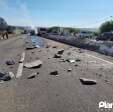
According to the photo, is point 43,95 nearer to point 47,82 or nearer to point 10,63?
point 47,82

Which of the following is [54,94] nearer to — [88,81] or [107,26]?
[88,81]

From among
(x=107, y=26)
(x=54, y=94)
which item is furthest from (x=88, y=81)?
(x=107, y=26)

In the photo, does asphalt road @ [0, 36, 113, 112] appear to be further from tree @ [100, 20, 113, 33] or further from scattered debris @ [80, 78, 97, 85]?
tree @ [100, 20, 113, 33]

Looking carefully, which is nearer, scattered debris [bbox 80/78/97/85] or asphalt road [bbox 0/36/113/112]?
asphalt road [bbox 0/36/113/112]

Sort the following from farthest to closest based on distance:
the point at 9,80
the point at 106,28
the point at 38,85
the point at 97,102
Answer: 1. the point at 106,28
2. the point at 9,80
3. the point at 38,85
4. the point at 97,102

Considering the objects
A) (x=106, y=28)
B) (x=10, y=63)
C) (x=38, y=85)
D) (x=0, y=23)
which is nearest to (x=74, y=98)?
(x=38, y=85)

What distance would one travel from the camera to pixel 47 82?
935 cm

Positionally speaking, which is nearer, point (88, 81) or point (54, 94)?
point (54, 94)

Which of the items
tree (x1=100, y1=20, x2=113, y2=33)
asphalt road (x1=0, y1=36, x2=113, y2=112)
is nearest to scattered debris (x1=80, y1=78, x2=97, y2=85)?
asphalt road (x1=0, y1=36, x2=113, y2=112)

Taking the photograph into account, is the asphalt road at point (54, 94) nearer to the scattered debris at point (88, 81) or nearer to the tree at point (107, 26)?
the scattered debris at point (88, 81)

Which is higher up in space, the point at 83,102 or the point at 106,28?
the point at 83,102

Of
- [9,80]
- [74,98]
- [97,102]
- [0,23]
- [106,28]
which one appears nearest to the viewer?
[97,102]

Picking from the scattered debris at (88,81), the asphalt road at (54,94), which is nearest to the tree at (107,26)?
the asphalt road at (54,94)

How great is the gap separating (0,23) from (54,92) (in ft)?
453
